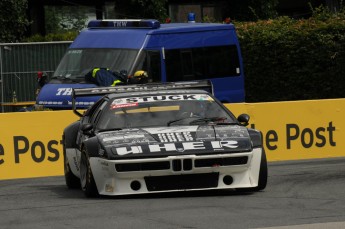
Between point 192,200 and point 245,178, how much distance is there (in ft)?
2.71

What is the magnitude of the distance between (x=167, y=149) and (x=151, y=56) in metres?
10.3

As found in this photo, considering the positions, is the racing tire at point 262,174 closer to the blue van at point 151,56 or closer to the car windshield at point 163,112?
the car windshield at point 163,112

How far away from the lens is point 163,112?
13969 mm

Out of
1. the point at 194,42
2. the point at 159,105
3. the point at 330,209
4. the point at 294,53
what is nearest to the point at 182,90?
the point at 159,105

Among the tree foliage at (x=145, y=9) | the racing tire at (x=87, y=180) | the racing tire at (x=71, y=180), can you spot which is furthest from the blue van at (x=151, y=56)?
the tree foliage at (x=145, y=9)

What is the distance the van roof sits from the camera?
23.0 meters

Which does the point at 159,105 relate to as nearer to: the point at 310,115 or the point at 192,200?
the point at 192,200

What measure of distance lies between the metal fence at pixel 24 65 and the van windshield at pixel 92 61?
7.31 m

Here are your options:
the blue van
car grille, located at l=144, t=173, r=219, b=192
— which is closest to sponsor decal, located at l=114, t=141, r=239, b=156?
car grille, located at l=144, t=173, r=219, b=192

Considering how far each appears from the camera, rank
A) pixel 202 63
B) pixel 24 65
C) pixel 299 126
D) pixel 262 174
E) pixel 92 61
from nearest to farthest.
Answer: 1. pixel 262 174
2. pixel 299 126
3. pixel 92 61
4. pixel 202 63
5. pixel 24 65

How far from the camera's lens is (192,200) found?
12.5 metres

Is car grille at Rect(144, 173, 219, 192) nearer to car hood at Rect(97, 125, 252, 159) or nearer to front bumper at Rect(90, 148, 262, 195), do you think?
front bumper at Rect(90, 148, 262, 195)

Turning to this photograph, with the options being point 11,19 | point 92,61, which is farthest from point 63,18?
point 92,61

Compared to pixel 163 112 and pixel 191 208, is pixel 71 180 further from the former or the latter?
pixel 191 208
